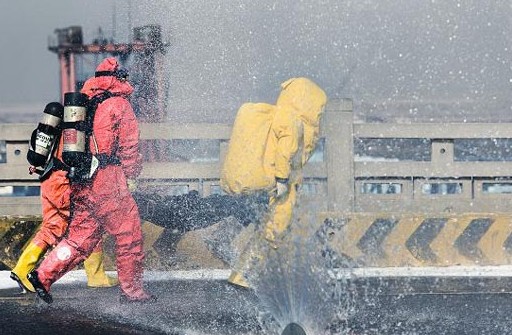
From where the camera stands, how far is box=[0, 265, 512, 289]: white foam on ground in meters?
8.94

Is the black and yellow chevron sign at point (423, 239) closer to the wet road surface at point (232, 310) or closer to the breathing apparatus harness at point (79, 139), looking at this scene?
the wet road surface at point (232, 310)

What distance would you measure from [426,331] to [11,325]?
103 inches

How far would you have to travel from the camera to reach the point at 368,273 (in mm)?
9320

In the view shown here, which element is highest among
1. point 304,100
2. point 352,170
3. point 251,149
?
point 304,100

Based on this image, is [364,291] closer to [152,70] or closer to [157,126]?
[157,126]

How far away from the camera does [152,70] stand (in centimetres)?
2009

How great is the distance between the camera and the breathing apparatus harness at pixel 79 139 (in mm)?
7031

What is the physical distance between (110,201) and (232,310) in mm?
1164

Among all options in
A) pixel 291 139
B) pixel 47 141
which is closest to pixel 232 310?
pixel 291 139

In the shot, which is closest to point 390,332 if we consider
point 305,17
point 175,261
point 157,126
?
point 175,261

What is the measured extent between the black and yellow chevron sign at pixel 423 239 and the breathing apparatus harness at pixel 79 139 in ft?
10.3

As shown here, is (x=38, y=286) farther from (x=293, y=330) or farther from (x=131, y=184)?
(x=293, y=330)

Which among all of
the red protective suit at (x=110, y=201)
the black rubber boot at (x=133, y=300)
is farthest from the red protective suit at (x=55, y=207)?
the black rubber boot at (x=133, y=300)

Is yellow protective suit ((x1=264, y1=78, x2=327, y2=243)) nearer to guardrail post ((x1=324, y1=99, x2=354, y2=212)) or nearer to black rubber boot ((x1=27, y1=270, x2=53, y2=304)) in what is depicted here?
black rubber boot ((x1=27, y1=270, x2=53, y2=304))
